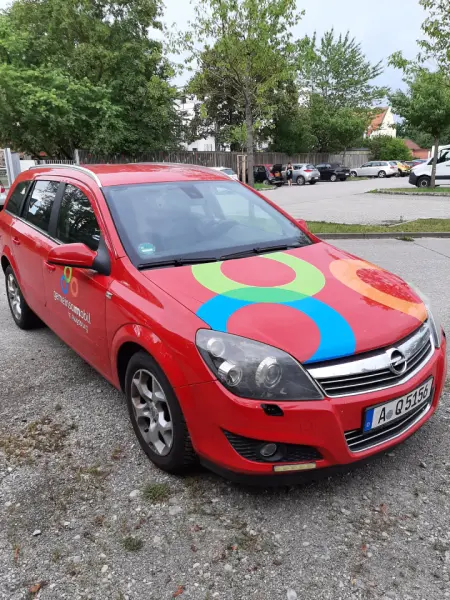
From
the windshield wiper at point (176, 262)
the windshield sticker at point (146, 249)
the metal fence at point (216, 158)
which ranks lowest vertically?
the windshield wiper at point (176, 262)

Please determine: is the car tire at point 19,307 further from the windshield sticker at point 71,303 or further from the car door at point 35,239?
the windshield sticker at point 71,303

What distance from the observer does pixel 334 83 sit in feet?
165

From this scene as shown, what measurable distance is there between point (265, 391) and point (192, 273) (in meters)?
0.95

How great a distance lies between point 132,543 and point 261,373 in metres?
0.99

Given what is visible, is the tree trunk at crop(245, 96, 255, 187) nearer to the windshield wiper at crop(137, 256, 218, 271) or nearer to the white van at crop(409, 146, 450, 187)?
the white van at crop(409, 146, 450, 187)

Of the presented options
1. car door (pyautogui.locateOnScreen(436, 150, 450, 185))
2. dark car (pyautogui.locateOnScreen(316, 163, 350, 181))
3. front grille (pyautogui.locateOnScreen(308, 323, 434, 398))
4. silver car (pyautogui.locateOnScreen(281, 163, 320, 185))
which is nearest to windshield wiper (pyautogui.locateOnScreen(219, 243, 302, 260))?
front grille (pyautogui.locateOnScreen(308, 323, 434, 398))

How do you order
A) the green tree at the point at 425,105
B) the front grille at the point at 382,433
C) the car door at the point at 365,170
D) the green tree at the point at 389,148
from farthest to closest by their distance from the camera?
the green tree at the point at 389,148
the car door at the point at 365,170
the green tree at the point at 425,105
the front grille at the point at 382,433

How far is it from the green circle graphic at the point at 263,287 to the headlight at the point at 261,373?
404mm

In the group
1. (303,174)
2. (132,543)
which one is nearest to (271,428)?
(132,543)

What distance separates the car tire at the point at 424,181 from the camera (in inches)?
991

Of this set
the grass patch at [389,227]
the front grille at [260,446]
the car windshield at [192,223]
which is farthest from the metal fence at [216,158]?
the front grille at [260,446]

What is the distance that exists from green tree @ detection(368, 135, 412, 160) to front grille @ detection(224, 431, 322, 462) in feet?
192

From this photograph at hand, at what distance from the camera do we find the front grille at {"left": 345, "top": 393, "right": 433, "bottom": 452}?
2.34 meters

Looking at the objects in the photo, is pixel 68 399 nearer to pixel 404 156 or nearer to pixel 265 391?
pixel 265 391
